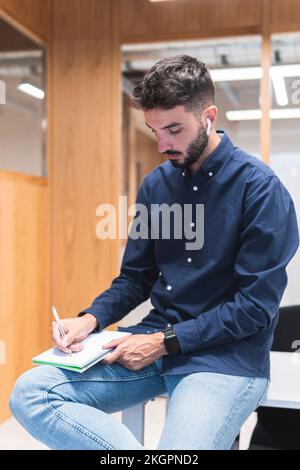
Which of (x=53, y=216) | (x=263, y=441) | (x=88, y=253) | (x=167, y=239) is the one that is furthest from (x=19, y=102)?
(x=263, y=441)

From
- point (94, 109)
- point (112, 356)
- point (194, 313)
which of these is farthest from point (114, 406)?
point (94, 109)

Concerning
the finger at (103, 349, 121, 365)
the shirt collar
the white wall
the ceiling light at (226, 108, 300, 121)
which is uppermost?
the ceiling light at (226, 108, 300, 121)

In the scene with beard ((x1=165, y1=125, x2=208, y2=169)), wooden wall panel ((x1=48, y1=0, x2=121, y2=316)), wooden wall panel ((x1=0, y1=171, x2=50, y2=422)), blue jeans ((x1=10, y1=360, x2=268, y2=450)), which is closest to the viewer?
blue jeans ((x1=10, y1=360, x2=268, y2=450))

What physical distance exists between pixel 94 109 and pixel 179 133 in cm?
198

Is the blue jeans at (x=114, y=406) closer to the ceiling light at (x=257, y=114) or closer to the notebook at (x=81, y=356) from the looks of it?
the notebook at (x=81, y=356)

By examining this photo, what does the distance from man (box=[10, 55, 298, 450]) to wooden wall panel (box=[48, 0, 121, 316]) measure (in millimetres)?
1764

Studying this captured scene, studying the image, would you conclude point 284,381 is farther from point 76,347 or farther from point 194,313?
point 76,347

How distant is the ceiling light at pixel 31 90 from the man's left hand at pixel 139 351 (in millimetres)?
2246

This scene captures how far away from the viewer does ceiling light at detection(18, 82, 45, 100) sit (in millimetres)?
3142

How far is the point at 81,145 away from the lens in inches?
130

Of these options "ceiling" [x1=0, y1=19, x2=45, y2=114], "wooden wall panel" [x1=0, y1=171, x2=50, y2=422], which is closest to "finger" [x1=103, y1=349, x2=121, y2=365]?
"wooden wall panel" [x1=0, y1=171, x2=50, y2=422]

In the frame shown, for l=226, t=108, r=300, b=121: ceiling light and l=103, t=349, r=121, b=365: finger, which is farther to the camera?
l=226, t=108, r=300, b=121: ceiling light

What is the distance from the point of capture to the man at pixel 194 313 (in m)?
1.23

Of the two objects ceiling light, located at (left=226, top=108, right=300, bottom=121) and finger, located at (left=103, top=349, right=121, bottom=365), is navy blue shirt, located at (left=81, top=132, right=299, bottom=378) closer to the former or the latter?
finger, located at (left=103, top=349, right=121, bottom=365)
